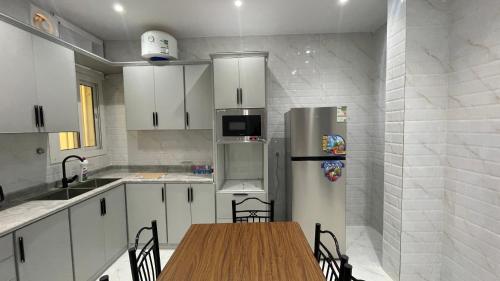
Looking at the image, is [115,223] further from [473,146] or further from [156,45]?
[473,146]

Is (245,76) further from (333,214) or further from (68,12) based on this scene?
(68,12)

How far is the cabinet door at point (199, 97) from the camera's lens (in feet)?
9.51

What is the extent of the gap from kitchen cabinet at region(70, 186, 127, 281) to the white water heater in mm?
1664

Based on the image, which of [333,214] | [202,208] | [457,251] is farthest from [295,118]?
[457,251]

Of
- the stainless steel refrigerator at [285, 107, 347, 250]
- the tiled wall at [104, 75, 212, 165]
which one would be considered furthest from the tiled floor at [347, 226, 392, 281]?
the tiled wall at [104, 75, 212, 165]

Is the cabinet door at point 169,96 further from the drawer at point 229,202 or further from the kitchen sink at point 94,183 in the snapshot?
the drawer at point 229,202

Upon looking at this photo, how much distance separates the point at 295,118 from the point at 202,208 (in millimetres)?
1564

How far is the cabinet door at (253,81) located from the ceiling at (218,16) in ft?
1.76

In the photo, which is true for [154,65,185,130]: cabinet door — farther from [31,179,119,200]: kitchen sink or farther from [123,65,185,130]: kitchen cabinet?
[31,179,119,200]: kitchen sink

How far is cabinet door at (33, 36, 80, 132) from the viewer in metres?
1.90

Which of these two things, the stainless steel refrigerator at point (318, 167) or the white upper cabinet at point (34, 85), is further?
the stainless steel refrigerator at point (318, 167)

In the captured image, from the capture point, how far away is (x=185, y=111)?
9.62 ft

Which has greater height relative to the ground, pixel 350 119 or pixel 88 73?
pixel 88 73

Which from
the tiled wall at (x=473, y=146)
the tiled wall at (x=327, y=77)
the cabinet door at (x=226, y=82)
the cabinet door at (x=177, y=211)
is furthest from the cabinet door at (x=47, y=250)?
the tiled wall at (x=473, y=146)
